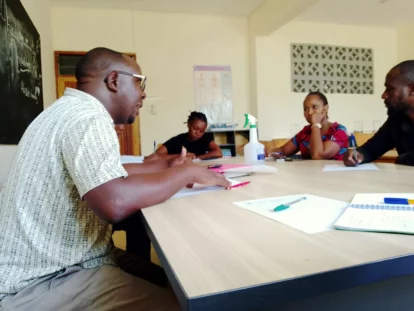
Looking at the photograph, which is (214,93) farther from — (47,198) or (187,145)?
(47,198)

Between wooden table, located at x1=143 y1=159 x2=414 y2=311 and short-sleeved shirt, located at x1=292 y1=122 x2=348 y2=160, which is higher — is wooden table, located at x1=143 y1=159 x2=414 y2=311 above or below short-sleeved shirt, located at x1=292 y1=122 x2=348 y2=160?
below

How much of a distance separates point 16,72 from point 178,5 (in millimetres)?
2818

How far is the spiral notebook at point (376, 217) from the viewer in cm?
56

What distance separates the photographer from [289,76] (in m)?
5.20

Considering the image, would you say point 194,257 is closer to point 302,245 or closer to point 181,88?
point 302,245

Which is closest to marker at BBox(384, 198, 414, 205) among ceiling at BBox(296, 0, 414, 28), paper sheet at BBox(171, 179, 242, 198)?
paper sheet at BBox(171, 179, 242, 198)

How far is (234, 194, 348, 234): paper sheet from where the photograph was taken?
61 centimetres

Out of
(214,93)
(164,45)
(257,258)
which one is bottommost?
(257,258)

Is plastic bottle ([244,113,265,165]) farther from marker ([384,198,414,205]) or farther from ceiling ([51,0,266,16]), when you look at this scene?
ceiling ([51,0,266,16])

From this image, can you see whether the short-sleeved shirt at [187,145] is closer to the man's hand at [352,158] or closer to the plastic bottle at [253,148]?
the plastic bottle at [253,148]

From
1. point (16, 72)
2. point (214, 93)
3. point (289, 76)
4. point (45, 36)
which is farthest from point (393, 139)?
point (45, 36)

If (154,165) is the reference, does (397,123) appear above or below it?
above

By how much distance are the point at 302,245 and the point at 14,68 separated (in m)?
2.50


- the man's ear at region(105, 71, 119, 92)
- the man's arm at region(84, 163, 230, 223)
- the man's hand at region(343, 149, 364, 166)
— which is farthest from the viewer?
the man's hand at region(343, 149, 364, 166)
